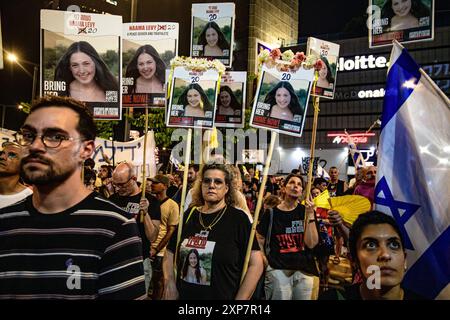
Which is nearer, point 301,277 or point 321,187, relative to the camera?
point 301,277

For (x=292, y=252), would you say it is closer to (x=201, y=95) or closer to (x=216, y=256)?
(x=216, y=256)

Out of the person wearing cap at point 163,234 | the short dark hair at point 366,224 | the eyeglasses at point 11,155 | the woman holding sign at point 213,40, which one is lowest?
the person wearing cap at point 163,234

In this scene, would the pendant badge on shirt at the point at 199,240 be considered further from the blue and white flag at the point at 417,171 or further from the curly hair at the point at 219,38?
the curly hair at the point at 219,38

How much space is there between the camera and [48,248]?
→ 214cm

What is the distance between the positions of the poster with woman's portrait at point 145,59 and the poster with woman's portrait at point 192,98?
1.50 m

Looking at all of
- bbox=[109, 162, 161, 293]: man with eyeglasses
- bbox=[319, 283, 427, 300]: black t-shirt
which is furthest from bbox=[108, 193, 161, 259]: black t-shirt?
bbox=[319, 283, 427, 300]: black t-shirt

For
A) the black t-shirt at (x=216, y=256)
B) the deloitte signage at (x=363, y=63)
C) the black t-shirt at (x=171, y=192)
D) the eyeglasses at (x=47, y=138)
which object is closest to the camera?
the eyeglasses at (x=47, y=138)

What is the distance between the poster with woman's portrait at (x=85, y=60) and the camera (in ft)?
22.6

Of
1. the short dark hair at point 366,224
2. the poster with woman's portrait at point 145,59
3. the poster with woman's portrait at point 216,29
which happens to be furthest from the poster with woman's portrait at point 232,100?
the short dark hair at point 366,224

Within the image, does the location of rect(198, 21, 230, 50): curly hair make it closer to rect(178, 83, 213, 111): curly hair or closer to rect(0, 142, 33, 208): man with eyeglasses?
rect(178, 83, 213, 111): curly hair

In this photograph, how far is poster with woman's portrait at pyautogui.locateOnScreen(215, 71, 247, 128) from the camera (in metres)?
7.24

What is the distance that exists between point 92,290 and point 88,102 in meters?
5.26
